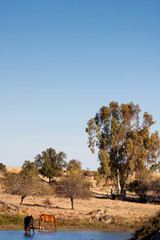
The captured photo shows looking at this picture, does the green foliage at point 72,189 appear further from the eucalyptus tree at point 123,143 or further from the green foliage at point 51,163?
the green foliage at point 51,163

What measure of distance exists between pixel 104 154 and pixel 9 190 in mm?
21754

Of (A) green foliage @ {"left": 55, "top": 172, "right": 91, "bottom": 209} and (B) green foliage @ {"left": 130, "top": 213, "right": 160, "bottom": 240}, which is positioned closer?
(B) green foliage @ {"left": 130, "top": 213, "right": 160, "bottom": 240}

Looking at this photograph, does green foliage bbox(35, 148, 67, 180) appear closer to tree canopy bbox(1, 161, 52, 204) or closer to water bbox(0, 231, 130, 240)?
tree canopy bbox(1, 161, 52, 204)

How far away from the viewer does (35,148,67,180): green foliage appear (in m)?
86.3

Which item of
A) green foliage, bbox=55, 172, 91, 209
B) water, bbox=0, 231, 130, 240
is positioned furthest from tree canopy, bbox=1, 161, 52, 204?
water, bbox=0, 231, 130, 240

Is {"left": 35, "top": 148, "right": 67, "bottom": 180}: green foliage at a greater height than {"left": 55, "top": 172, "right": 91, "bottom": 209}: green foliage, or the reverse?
{"left": 35, "top": 148, "right": 67, "bottom": 180}: green foliage

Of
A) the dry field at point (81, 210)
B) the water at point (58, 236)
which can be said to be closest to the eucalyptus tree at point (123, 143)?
the dry field at point (81, 210)

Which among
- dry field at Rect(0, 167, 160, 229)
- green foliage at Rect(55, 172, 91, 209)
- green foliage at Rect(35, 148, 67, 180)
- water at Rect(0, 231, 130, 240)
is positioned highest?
green foliage at Rect(35, 148, 67, 180)

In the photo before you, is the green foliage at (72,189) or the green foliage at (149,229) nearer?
the green foliage at (149,229)

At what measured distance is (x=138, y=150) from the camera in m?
60.6

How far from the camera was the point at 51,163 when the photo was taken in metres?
88.1

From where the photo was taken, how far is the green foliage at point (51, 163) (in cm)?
8631

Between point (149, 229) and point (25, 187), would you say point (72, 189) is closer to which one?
point (25, 187)

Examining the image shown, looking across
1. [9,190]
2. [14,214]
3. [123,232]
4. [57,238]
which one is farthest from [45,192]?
[57,238]
